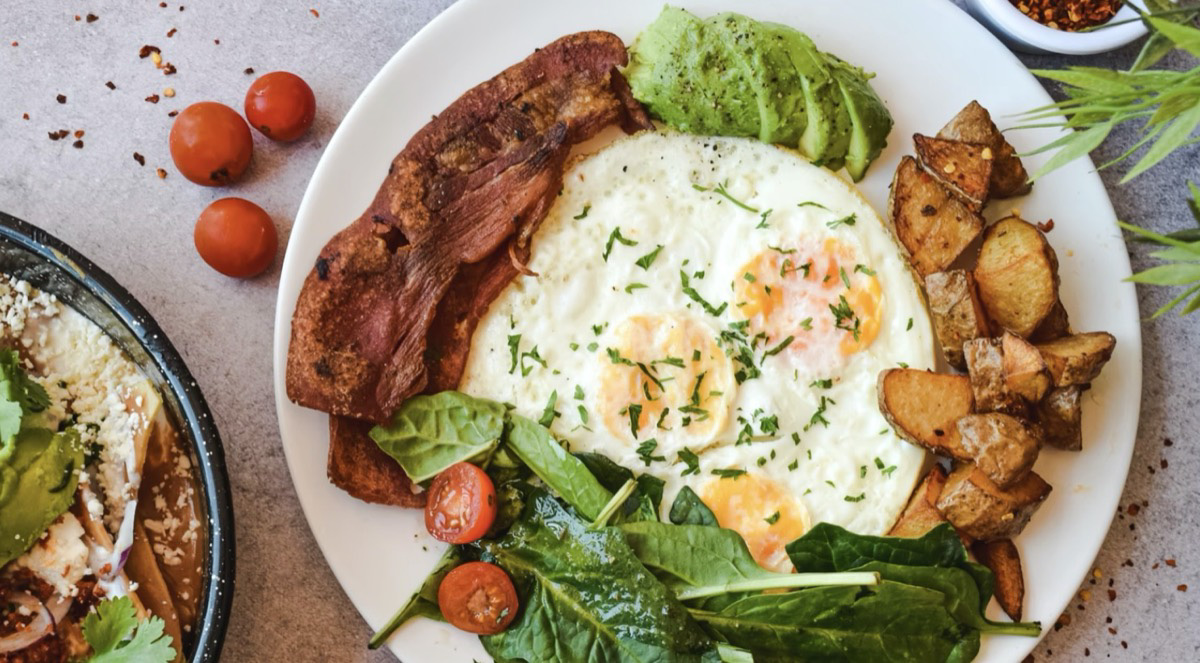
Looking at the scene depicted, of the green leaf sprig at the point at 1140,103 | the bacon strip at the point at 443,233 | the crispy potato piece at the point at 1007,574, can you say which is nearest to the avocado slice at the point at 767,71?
the bacon strip at the point at 443,233

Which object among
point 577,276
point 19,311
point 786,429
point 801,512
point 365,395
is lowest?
point 801,512

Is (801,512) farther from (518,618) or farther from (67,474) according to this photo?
(67,474)

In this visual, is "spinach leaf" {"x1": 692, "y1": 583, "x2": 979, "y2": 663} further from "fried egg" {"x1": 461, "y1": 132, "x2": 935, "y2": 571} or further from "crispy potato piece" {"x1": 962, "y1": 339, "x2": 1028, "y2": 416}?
"crispy potato piece" {"x1": 962, "y1": 339, "x2": 1028, "y2": 416}

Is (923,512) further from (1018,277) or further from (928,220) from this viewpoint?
(928,220)

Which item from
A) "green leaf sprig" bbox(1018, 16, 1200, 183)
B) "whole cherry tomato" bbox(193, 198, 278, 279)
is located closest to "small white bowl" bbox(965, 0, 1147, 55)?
"green leaf sprig" bbox(1018, 16, 1200, 183)

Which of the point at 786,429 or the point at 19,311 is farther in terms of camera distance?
the point at 786,429

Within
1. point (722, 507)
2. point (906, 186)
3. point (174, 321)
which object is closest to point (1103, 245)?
point (906, 186)

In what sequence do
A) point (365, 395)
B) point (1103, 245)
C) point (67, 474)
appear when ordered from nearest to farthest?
point (67, 474), point (365, 395), point (1103, 245)

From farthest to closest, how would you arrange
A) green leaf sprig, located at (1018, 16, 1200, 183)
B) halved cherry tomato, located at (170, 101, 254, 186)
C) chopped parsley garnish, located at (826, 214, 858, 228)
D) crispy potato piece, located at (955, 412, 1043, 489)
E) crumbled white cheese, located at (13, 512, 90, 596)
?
1. halved cherry tomato, located at (170, 101, 254, 186)
2. chopped parsley garnish, located at (826, 214, 858, 228)
3. crispy potato piece, located at (955, 412, 1043, 489)
4. crumbled white cheese, located at (13, 512, 90, 596)
5. green leaf sprig, located at (1018, 16, 1200, 183)
